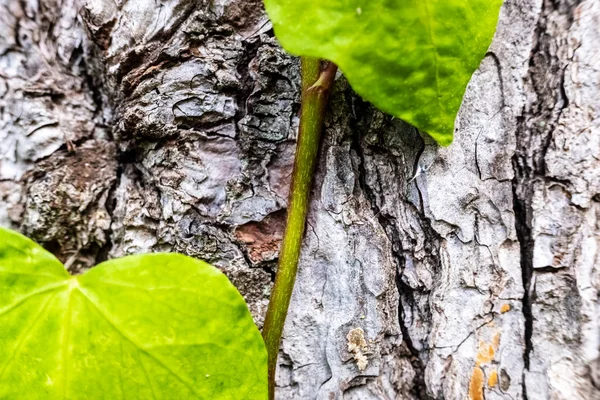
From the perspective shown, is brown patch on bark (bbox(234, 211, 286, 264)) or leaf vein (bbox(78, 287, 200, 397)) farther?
brown patch on bark (bbox(234, 211, 286, 264))

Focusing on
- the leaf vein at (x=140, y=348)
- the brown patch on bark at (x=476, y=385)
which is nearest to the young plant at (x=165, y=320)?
the leaf vein at (x=140, y=348)

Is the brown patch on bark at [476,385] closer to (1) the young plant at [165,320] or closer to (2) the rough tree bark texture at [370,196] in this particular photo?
(2) the rough tree bark texture at [370,196]

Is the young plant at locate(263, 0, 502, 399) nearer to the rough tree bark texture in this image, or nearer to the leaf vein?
the rough tree bark texture

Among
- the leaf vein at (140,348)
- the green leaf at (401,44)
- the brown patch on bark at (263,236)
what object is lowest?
the leaf vein at (140,348)

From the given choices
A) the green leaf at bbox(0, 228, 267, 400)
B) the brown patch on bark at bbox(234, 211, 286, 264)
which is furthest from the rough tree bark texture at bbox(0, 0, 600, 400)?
the green leaf at bbox(0, 228, 267, 400)

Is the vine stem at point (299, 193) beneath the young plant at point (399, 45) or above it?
beneath

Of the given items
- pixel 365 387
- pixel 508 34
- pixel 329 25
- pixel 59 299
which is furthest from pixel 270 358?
pixel 508 34

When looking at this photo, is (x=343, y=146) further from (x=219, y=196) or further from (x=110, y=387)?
(x=110, y=387)
